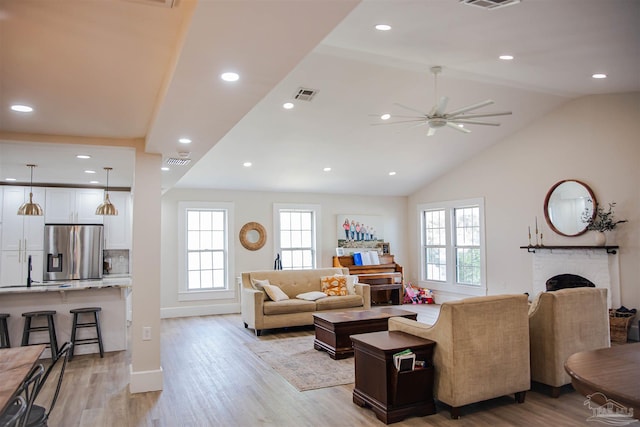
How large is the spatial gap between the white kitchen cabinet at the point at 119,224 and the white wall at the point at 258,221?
2.26ft

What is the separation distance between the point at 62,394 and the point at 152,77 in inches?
124

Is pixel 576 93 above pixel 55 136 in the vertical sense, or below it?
above

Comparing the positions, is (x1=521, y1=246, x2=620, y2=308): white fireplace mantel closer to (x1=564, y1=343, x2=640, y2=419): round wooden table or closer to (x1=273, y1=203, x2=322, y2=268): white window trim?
(x1=273, y1=203, x2=322, y2=268): white window trim

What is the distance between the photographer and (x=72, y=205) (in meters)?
7.87

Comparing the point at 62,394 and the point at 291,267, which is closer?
the point at 62,394

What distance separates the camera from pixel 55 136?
4.34 meters

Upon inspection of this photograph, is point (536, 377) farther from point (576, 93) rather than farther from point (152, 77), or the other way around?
point (576, 93)

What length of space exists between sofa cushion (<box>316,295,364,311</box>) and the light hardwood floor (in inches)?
73.8

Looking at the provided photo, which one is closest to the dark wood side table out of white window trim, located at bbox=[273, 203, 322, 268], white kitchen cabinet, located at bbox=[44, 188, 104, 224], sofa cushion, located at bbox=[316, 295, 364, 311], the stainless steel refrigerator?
sofa cushion, located at bbox=[316, 295, 364, 311]

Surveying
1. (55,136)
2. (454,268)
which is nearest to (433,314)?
(454,268)

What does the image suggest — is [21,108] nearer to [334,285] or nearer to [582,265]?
[334,285]

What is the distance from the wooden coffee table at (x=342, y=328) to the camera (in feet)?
17.5

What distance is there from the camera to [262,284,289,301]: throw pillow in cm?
678

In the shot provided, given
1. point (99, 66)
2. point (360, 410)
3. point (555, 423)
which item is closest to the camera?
point (99, 66)
